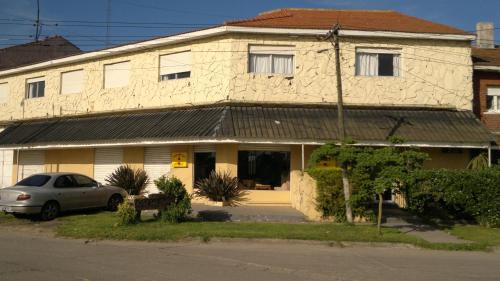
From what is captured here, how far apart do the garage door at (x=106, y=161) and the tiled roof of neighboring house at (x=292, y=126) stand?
136cm

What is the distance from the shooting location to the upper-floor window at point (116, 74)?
941 inches

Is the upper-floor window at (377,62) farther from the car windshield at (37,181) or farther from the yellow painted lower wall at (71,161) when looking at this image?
the yellow painted lower wall at (71,161)

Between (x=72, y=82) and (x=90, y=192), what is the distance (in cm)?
1040

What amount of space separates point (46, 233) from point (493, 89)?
19224 mm

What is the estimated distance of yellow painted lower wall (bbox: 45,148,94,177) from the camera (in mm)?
24250

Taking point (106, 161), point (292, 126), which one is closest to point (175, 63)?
point (106, 161)

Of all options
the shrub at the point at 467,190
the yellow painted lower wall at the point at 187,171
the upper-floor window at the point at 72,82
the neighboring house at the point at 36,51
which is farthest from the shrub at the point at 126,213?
the neighboring house at the point at 36,51

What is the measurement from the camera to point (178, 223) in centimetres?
1523

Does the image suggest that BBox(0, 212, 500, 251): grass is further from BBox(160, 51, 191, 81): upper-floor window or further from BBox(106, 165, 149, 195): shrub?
BBox(160, 51, 191, 81): upper-floor window

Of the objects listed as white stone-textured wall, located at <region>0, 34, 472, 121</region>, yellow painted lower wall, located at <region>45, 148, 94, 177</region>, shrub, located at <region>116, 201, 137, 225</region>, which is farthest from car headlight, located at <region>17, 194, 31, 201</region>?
yellow painted lower wall, located at <region>45, 148, 94, 177</region>

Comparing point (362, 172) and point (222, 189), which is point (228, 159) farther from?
point (362, 172)

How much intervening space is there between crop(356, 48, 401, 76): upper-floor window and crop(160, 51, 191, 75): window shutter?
285 inches

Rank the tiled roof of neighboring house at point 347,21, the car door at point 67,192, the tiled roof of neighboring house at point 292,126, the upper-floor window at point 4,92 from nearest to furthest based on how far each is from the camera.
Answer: the car door at point 67,192
the tiled roof of neighboring house at point 292,126
the tiled roof of neighboring house at point 347,21
the upper-floor window at point 4,92

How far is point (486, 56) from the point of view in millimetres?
24500
